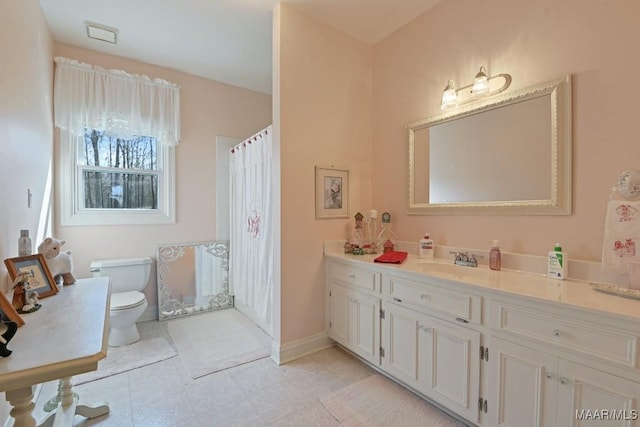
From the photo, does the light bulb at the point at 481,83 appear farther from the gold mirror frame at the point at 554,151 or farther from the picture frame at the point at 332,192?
the picture frame at the point at 332,192

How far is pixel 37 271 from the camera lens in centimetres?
141

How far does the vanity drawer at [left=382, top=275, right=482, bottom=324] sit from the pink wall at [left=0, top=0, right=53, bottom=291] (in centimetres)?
202

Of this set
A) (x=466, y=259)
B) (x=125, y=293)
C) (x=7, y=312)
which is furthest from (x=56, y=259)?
(x=466, y=259)

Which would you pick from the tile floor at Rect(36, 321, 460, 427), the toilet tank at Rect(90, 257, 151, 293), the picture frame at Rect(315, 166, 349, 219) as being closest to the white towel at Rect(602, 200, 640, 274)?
the tile floor at Rect(36, 321, 460, 427)

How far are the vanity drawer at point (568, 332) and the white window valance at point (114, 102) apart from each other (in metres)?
3.22

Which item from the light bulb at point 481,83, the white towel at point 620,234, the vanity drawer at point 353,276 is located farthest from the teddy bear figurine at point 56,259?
the white towel at point 620,234

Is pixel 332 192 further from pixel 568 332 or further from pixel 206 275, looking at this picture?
pixel 206 275

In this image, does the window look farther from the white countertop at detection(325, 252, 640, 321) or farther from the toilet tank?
the white countertop at detection(325, 252, 640, 321)

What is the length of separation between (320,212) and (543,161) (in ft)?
4.95

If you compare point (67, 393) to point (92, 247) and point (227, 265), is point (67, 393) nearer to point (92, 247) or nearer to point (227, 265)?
point (92, 247)

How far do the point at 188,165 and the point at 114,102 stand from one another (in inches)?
33.7

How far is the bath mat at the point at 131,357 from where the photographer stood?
2.05 m

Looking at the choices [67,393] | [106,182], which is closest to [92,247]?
[106,182]

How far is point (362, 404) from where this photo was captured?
177cm
